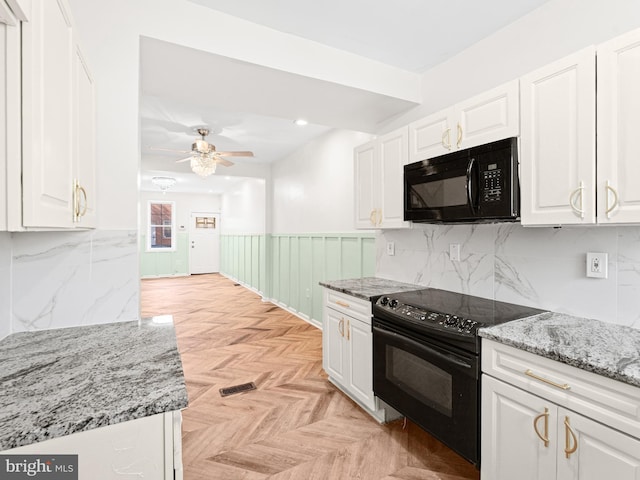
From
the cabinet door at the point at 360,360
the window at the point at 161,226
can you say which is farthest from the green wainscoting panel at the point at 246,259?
the cabinet door at the point at 360,360

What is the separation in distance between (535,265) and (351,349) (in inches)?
53.1

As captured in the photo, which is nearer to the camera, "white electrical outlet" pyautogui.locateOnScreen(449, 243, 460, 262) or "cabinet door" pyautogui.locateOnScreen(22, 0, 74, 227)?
"cabinet door" pyautogui.locateOnScreen(22, 0, 74, 227)

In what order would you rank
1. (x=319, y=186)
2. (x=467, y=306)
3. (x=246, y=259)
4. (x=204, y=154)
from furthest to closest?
(x=246, y=259) → (x=319, y=186) → (x=204, y=154) → (x=467, y=306)

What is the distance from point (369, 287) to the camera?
2674 mm

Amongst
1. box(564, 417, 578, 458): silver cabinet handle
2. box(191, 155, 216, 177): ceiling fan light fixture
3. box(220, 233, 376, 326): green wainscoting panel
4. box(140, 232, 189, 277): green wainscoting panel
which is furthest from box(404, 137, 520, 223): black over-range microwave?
box(140, 232, 189, 277): green wainscoting panel

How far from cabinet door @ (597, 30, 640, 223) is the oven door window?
105 cm

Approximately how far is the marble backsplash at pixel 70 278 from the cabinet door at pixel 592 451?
202cm

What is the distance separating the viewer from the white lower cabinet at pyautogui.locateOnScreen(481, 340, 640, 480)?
1.12m

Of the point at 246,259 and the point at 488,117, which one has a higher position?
the point at 488,117

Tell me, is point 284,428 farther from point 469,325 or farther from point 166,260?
point 166,260

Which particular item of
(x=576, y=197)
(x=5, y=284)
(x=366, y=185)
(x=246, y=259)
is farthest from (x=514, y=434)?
(x=246, y=259)

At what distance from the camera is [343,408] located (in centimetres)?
253

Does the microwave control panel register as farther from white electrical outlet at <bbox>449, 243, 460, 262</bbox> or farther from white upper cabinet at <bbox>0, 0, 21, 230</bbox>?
white upper cabinet at <bbox>0, 0, 21, 230</bbox>
